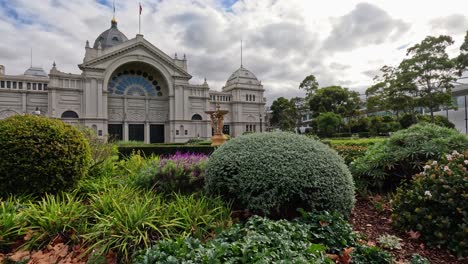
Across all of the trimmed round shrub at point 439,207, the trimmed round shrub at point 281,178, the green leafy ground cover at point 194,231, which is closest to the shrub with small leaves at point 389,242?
the green leafy ground cover at point 194,231

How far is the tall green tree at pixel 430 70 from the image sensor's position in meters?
26.6

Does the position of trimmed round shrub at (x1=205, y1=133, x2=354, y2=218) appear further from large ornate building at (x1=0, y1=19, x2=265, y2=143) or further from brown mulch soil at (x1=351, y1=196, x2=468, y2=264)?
large ornate building at (x1=0, y1=19, x2=265, y2=143)

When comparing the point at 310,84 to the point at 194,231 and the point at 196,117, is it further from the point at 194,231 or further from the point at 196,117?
the point at 194,231

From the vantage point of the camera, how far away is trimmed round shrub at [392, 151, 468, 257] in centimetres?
338

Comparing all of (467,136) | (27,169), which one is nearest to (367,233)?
(467,136)

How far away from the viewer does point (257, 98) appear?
50.2m

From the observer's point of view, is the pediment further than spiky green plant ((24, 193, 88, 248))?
Yes

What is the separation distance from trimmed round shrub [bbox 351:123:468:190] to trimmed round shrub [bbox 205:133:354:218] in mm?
2195

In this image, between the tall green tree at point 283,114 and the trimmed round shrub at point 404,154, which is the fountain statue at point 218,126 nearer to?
the trimmed round shrub at point 404,154

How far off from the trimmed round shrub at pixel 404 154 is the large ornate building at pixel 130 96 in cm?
3657

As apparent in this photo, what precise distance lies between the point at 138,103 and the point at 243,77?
21.3 metres

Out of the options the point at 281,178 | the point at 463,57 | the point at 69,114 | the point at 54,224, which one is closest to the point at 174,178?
the point at 54,224

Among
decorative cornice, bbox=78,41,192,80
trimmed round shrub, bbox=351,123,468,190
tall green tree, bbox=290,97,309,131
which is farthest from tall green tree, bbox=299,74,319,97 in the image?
trimmed round shrub, bbox=351,123,468,190

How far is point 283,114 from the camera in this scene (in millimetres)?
52406
